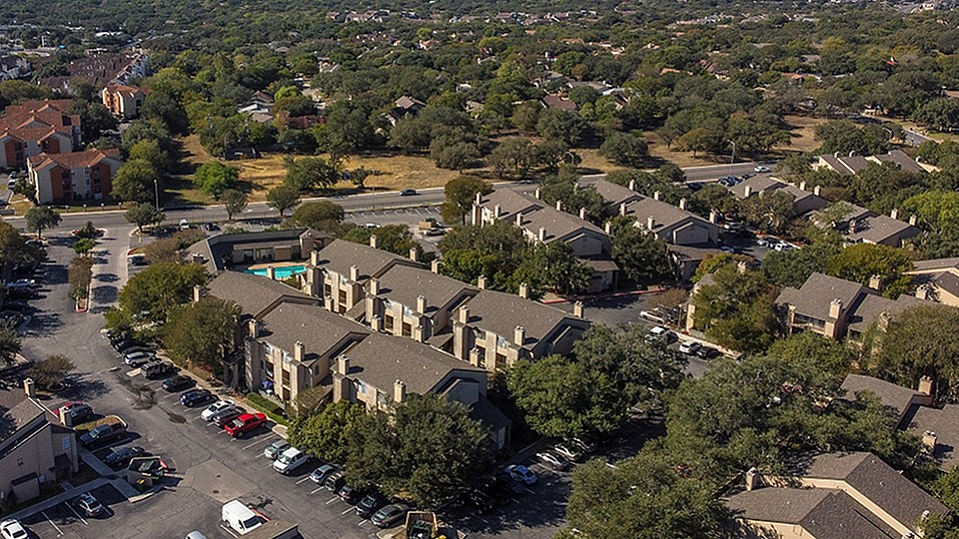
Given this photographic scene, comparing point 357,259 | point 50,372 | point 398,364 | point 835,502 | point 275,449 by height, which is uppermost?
point 398,364

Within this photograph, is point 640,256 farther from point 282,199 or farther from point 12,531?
point 12,531

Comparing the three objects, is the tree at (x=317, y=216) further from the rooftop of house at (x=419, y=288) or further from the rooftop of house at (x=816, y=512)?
the rooftop of house at (x=816, y=512)

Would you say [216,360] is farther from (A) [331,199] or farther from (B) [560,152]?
(B) [560,152]

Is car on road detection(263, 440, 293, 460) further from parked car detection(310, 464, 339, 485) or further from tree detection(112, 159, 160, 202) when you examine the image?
tree detection(112, 159, 160, 202)

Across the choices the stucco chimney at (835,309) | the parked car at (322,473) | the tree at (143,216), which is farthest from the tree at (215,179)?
the stucco chimney at (835,309)

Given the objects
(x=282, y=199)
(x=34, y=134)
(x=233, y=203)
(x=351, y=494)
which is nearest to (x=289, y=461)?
(x=351, y=494)

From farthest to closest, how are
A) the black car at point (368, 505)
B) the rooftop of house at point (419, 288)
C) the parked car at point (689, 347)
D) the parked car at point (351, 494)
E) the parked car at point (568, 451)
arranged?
the parked car at point (689, 347)
the rooftop of house at point (419, 288)
the parked car at point (568, 451)
the parked car at point (351, 494)
the black car at point (368, 505)
